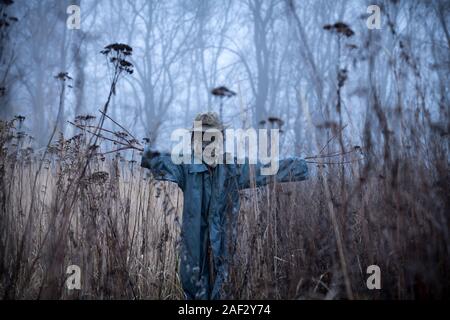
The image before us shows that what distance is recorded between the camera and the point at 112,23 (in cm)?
1577

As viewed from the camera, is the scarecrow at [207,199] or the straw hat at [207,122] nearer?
the scarecrow at [207,199]

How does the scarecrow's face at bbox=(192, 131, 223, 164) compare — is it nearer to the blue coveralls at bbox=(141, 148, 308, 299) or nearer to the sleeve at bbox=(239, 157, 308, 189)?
the blue coveralls at bbox=(141, 148, 308, 299)

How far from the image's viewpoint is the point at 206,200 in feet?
8.82

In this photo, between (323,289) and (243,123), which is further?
(243,123)

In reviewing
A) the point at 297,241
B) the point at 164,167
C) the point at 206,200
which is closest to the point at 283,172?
the point at 297,241

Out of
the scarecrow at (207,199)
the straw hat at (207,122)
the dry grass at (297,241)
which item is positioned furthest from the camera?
the straw hat at (207,122)

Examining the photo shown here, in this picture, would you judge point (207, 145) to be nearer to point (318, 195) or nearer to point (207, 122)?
point (207, 122)

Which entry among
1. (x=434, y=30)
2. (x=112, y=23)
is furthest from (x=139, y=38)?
(x=434, y=30)

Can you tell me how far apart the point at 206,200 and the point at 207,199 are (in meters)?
0.01

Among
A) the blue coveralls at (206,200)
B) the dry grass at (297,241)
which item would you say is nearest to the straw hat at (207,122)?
the blue coveralls at (206,200)

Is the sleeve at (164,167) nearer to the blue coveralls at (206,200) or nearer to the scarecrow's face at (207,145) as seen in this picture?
the blue coveralls at (206,200)

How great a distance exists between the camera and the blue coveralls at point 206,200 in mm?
2570

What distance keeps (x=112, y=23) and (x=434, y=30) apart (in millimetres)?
16002

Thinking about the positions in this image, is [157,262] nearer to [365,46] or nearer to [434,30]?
[365,46]
